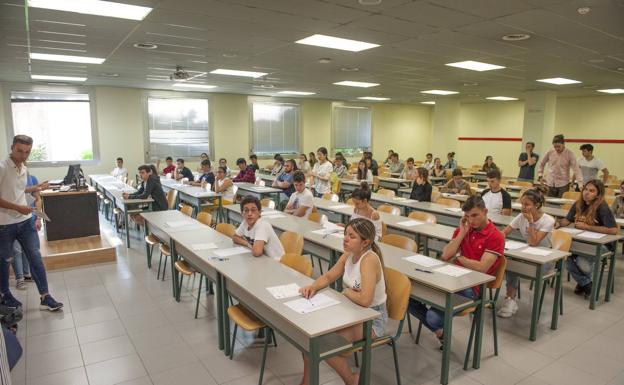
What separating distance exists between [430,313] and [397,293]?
532 mm

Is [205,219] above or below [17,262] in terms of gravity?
above

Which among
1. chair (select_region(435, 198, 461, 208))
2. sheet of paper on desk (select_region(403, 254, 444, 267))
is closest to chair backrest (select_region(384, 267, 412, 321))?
sheet of paper on desk (select_region(403, 254, 444, 267))

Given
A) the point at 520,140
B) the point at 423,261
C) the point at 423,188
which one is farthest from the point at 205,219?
the point at 520,140

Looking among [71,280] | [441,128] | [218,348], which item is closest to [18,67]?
[71,280]

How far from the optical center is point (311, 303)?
99.0 inches

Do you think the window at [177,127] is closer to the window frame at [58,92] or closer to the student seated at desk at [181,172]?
the window frame at [58,92]

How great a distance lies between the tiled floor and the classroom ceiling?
3.06 meters

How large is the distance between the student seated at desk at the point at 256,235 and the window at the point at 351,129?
1219cm

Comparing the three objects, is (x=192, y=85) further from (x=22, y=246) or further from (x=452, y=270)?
(x=452, y=270)

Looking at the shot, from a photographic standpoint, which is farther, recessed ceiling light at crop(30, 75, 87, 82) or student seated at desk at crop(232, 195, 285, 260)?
recessed ceiling light at crop(30, 75, 87, 82)

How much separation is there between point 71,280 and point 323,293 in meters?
3.96

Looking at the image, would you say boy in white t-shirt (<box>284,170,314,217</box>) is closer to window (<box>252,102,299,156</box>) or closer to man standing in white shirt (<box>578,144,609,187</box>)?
man standing in white shirt (<box>578,144,609,187</box>)

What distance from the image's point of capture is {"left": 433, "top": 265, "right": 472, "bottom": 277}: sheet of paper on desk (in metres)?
3.09

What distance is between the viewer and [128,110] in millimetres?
11570
